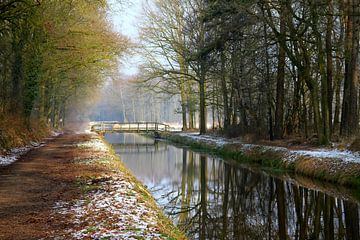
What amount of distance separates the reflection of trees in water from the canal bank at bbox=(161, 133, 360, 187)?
110 cm

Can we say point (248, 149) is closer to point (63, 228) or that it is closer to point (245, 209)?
point (245, 209)

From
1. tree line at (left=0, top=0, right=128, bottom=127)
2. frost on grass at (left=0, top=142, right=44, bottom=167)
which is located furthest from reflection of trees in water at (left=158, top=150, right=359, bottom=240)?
tree line at (left=0, top=0, right=128, bottom=127)

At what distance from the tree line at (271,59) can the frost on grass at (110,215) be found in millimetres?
9424

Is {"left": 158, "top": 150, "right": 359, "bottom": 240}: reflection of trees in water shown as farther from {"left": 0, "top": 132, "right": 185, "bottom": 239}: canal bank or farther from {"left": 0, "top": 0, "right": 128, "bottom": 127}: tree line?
{"left": 0, "top": 0, "right": 128, "bottom": 127}: tree line

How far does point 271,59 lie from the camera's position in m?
21.5

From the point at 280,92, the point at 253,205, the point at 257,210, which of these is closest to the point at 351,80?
the point at 280,92

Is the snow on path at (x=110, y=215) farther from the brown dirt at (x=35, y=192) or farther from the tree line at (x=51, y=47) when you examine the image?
the tree line at (x=51, y=47)

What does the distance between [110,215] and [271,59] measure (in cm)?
1748

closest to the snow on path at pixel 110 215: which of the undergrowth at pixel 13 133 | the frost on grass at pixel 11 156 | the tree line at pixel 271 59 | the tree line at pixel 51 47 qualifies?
the frost on grass at pixel 11 156

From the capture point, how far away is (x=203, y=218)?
9000 millimetres

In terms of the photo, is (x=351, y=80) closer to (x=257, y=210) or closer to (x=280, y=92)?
(x=280, y=92)

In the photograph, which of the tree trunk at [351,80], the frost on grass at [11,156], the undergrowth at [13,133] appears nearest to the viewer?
the frost on grass at [11,156]

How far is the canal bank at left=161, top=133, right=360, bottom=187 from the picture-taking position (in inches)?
452

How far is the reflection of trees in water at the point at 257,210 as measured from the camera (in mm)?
7586
